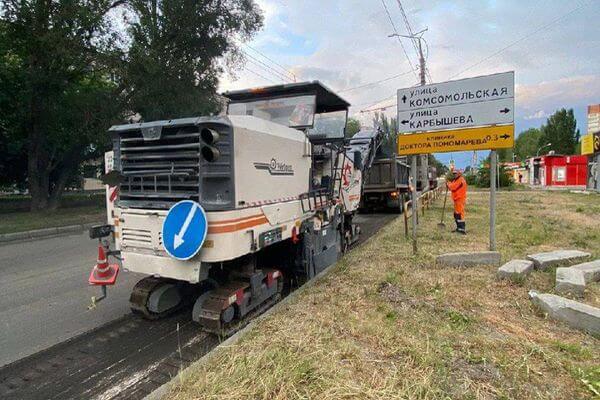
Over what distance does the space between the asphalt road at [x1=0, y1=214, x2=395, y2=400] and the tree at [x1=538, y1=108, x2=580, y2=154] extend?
77.5m

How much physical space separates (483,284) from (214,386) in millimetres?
3843

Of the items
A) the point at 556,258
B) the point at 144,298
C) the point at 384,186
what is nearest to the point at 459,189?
the point at 556,258

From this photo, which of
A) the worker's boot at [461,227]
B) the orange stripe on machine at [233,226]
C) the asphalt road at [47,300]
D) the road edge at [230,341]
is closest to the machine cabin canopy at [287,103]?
the orange stripe on machine at [233,226]

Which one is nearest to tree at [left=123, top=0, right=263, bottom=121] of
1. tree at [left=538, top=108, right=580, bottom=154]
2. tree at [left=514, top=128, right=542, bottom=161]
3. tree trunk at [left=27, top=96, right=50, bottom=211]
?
tree trunk at [left=27, top=96, right=50, bottom=211]

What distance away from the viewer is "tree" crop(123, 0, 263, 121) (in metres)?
16.2

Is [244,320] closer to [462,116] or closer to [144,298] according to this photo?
[144,298]

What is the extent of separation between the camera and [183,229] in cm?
385

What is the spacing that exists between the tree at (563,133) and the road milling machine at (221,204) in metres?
75.6

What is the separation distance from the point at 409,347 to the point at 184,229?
2310mm

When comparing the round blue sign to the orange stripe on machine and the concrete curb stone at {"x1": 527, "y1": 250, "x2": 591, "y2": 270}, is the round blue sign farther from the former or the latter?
the concrete curb stone at {"x1": 527, "y1": 250, "x2": 591, "y2": 270}

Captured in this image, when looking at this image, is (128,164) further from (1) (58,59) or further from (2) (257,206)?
(1) (58,59)

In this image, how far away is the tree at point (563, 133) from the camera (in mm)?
67250

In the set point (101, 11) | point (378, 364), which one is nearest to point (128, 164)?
point (378, 364)

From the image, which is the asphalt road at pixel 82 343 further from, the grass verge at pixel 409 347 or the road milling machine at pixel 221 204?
the grass verge at pixel 409 347
